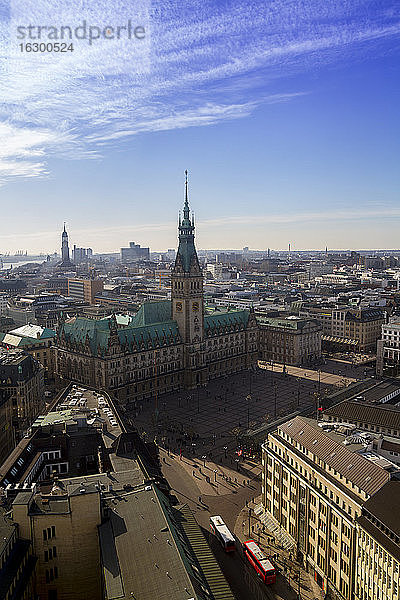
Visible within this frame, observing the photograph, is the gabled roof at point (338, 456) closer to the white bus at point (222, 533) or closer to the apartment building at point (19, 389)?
the white bus at point (222, 533)

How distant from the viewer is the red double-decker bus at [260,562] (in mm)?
80812

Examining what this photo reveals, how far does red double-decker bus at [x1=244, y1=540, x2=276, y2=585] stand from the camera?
80.8m

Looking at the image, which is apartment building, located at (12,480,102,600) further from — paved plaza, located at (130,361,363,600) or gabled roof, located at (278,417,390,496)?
gabled roof, located at (278,417,390,496)

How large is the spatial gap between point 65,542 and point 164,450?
6542 centimetres

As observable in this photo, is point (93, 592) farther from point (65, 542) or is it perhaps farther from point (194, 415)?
point (194, 415)

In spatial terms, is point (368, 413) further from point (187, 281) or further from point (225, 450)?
point (187, 281)

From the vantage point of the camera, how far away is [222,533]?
90.3 m

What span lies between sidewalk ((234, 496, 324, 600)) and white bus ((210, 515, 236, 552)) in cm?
371

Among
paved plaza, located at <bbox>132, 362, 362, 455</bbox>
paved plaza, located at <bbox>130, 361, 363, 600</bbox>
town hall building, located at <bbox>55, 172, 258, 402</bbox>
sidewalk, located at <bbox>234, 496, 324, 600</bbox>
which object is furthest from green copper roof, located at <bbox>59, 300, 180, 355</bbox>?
sidewalk, located at <bbox>234, 496, 324, 600</bbox>

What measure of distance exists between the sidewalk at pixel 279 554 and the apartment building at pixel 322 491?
58.3 inches

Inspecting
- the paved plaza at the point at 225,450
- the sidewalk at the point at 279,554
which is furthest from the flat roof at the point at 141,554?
the sidewalk at the point at 279,554

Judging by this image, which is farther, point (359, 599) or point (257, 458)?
point (257, 458)

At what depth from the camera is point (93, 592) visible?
226ft

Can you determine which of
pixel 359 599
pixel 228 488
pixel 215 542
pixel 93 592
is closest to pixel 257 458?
pixel 228 488
